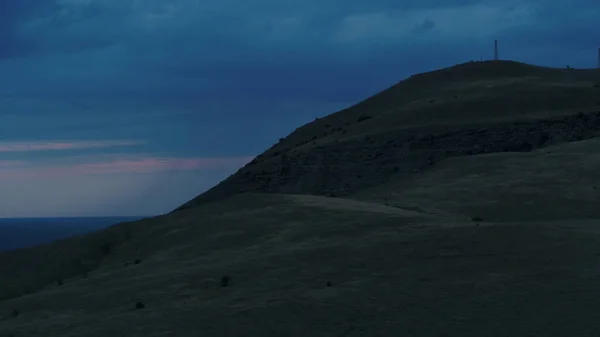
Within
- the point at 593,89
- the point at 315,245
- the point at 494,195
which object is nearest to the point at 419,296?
the point at 315,245

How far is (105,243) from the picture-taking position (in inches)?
1262

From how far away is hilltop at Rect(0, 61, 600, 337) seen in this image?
15.6m

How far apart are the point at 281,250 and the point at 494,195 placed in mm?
11982

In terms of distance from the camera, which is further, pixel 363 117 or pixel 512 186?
pixel 363 117

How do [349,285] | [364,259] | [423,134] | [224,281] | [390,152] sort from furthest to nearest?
[423,134]
[390,152]
[364,259]
[224,281]
[349,285]

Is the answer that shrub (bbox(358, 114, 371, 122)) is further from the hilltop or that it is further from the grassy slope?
the grassy slope

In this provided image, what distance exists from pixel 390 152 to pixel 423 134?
286 cm

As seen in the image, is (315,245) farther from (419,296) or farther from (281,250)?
(419,296)

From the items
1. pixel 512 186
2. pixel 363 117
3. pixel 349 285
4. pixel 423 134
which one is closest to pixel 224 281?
pixel 349 285

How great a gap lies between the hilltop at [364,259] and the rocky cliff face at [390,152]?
0.44ft

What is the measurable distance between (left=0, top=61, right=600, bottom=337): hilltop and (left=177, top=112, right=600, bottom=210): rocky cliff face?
14 cm

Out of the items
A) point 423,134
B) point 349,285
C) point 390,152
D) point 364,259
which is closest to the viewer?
point 349,285

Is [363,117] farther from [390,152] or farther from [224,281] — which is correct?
[224,281]

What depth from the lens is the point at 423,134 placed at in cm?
4925
